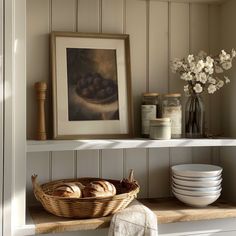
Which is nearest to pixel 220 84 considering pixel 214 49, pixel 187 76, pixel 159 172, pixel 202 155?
pixel 187 76

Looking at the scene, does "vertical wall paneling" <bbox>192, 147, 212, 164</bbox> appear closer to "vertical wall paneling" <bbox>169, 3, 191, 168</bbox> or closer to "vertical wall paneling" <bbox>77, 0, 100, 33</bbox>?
"vertical wall paneling" <bbox>169, 3, 191, 168</bbox>

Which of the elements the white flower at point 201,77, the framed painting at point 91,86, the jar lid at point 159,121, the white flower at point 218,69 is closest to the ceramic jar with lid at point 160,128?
the jar lid at point 159,121

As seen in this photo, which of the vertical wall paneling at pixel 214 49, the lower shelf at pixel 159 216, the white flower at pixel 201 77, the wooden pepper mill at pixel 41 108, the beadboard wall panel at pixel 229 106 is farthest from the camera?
the vertical wall paneling at pixel 214 49

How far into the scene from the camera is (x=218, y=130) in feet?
6.37

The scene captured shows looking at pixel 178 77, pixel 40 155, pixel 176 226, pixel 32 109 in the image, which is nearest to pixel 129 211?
pixel 176 226

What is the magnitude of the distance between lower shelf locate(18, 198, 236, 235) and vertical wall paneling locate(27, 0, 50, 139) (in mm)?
365

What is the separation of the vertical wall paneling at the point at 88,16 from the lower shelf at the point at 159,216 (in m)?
0.80

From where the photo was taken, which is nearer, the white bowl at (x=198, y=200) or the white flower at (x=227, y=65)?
the white bowl at (x=198, y=200)

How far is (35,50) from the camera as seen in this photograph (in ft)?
5.53

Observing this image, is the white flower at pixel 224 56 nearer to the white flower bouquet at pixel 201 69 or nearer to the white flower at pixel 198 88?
the white flower bouquet at pixel 201 69

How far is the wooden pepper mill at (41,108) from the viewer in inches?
63.5

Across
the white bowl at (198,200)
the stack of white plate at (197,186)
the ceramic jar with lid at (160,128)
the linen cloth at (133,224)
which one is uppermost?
the ceramic jar with lid at (160,128)

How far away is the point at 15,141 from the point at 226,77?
100 centimetres

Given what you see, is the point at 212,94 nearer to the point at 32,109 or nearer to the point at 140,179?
the point at 140,179
